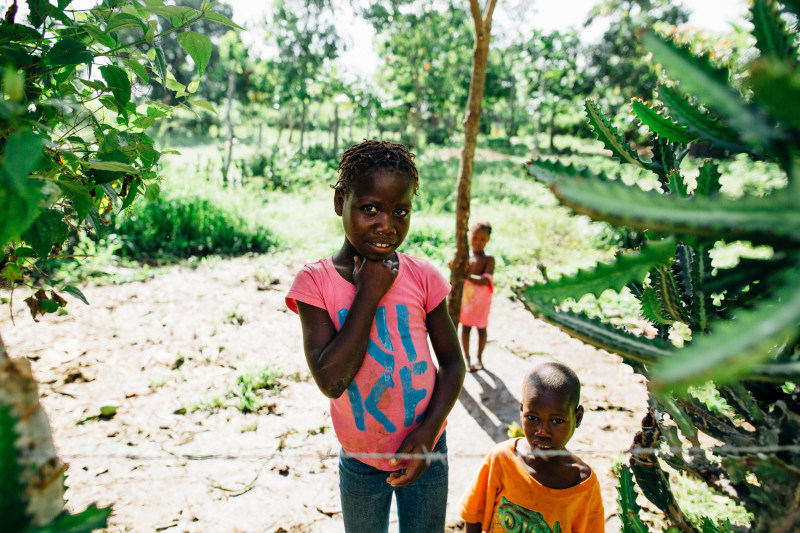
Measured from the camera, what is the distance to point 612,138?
3.76 ft

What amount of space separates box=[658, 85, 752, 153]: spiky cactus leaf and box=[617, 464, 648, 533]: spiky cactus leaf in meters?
0.95

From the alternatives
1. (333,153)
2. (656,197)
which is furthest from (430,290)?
(333,153)

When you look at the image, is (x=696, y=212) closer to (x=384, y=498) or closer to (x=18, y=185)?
(x=18, y=185)

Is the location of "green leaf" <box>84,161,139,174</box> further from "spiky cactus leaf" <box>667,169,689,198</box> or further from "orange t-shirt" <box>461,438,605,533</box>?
"orange t-shirt" <box>461,438,605,533</box>

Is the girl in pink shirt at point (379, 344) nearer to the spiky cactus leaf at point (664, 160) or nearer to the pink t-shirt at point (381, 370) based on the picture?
the pink t-shirt at point (381, 370)

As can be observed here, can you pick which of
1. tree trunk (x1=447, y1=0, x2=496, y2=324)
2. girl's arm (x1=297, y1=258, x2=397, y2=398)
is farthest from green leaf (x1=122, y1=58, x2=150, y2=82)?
tree trunk (x1=447, y1=0, x2=496, y2=324)

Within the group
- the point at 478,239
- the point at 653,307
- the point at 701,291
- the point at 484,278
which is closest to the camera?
the point at 701,291

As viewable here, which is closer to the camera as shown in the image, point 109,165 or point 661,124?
point 661,124

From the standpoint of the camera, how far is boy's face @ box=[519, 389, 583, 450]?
171 cm

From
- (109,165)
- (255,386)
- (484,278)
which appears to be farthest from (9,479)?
(484,278)

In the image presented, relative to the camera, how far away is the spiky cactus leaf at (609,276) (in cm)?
59

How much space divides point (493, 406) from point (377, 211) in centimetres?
263

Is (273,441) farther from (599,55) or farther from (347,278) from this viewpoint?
(599,55)

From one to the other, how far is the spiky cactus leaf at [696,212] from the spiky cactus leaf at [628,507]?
1033mm
